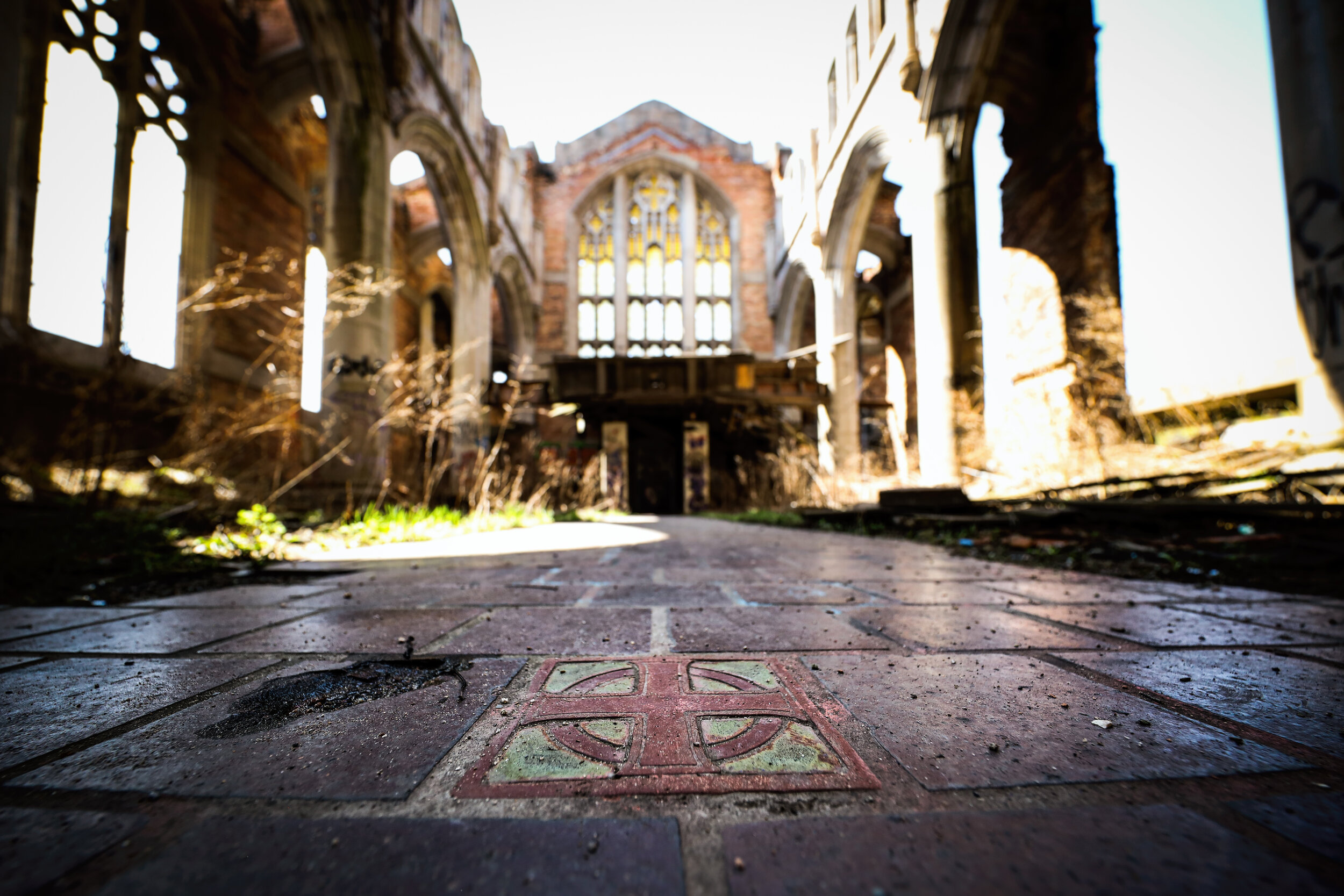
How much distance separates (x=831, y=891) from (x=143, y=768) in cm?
75

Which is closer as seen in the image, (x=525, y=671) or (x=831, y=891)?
(x=831, y=891)

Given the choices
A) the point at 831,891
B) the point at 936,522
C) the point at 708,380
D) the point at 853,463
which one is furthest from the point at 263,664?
the point at 708,380

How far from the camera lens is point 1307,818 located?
51 centimetres

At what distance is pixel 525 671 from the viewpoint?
0.95 meters

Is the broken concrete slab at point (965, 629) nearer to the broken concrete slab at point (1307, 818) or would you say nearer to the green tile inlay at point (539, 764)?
the broken concrete slab at point (1307, 818)

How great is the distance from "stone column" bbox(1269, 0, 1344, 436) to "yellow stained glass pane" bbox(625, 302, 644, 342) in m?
15.2

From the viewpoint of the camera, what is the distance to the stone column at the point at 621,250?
59.5 feet

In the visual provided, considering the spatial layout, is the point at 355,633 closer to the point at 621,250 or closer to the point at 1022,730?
the point at 1022,730

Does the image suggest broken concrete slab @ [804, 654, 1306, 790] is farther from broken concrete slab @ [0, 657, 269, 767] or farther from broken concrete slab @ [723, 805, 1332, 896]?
broken concrete slab @ [0, 657, 269, 767]

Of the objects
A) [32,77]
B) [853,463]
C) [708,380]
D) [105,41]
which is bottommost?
[853,463]

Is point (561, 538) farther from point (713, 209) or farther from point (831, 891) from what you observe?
point (713, 209)

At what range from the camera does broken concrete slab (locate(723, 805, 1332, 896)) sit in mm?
421

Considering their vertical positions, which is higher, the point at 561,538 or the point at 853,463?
the point at 853,463

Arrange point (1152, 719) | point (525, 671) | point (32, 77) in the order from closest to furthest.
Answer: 1. point (1152, 719)
2. point (525, 671)
3. point (32, 77)
